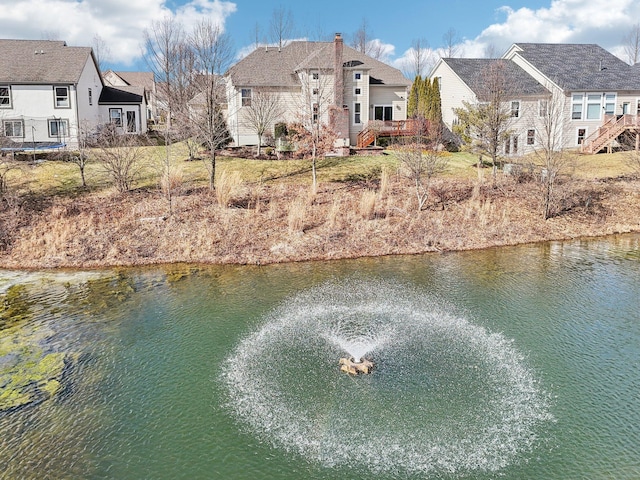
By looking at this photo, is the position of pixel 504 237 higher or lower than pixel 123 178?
lower

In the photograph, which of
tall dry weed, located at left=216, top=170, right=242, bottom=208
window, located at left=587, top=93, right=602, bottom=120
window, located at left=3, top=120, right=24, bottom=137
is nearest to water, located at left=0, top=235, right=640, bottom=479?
tall dry weed, located at left=216, top=170, right=242, bottom=208

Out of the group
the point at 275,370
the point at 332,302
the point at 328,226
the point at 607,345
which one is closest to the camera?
the point at 275,370

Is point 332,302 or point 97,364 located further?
point 332,302

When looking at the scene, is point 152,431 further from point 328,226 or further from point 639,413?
point 328,226

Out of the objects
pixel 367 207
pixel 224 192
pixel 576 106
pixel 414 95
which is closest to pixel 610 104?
pixel 576 106

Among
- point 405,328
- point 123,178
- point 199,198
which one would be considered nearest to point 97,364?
point 405,328

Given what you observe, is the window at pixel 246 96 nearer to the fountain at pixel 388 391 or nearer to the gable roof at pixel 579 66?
the gable roof at pixel 579 66
